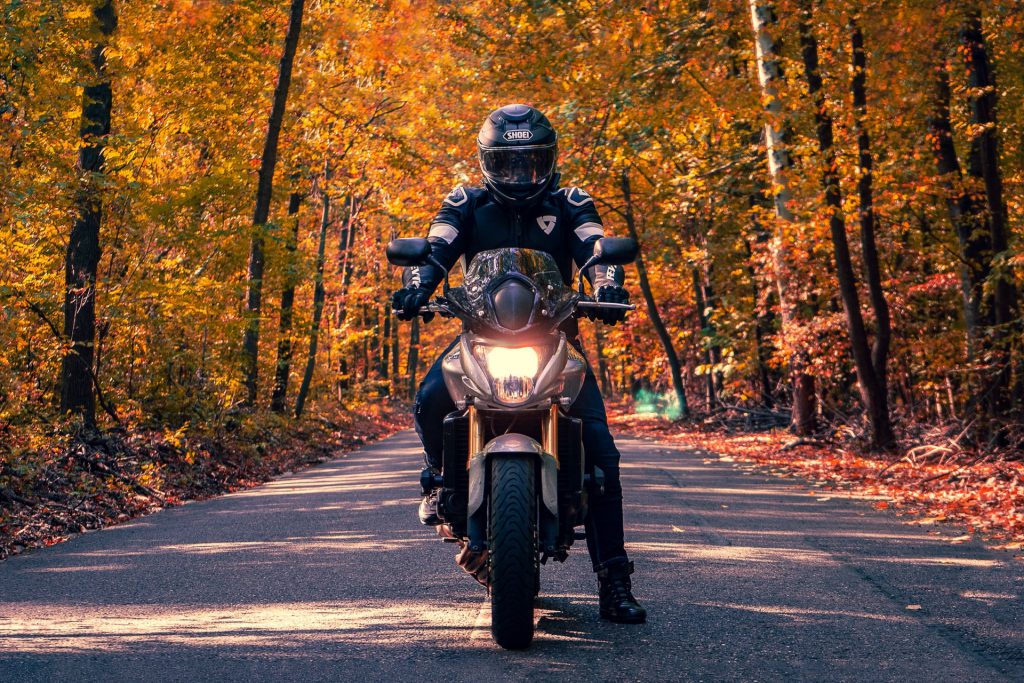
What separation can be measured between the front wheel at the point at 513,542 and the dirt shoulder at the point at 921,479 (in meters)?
4.47

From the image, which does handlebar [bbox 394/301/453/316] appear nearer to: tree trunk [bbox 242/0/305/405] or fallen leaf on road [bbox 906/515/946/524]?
fallen leaf on road [bbox 906/515/946/524]

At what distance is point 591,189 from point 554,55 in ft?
30.6

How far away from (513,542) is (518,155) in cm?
201

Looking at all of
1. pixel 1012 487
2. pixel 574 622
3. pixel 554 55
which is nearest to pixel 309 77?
pixel 554 55

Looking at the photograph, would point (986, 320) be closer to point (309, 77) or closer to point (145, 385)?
point (145, 385)

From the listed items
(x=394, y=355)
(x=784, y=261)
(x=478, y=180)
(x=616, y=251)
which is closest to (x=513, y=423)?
(x=616, y=251)

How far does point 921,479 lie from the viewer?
12680mm

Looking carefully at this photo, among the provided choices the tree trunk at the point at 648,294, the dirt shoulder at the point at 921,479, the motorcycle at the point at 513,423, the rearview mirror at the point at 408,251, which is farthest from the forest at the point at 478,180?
the motorcycle at the point at 513,423

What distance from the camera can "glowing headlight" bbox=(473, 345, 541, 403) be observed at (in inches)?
184

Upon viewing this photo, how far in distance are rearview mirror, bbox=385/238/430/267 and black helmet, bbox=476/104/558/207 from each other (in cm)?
61

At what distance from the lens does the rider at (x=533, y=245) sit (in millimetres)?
5250

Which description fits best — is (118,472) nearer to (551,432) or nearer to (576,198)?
(576,198)

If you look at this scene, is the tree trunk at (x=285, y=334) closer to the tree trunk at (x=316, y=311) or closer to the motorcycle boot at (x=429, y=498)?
the tree trunk at (x=316, y=311)

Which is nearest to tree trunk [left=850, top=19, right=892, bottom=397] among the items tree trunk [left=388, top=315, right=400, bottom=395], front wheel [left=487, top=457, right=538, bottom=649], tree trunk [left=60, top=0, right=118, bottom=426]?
tree trunk [left=60, top=0, right=118, bottom=426]
